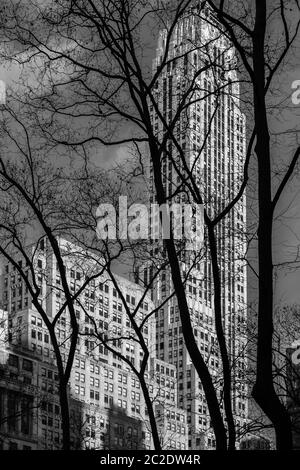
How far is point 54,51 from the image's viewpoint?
22.1 m

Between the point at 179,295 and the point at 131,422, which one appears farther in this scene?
the point at 131,422

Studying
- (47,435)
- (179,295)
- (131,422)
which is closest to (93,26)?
(179,295)

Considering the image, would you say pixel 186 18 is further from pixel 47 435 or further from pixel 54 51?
pixel 47 435

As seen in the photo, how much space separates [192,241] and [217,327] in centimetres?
963

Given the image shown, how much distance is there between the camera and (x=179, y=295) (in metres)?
18.8

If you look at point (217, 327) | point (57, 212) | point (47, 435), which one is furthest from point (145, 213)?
point (47, 435)

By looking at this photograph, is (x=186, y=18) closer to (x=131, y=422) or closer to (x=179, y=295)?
(x=179, y=295)

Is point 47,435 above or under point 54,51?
above

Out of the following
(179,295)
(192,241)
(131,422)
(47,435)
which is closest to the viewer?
(179,295)

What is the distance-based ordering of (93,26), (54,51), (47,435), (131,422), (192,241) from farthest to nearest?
(131,422), (47,435), (192,241), (54,51), (93,26)

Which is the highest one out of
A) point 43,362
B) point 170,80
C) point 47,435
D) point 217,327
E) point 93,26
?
point 43,362

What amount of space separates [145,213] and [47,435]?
134062 millimetres

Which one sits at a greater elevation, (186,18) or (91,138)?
(186,18)

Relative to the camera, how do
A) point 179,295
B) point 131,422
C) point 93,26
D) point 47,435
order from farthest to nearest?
point 131,422
point 47,435
point 93,26
point 179,295
